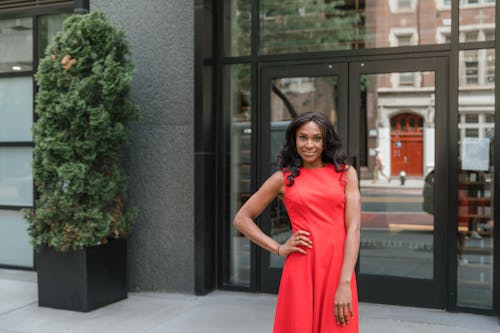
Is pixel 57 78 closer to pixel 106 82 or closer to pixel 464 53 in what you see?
pixel 106 82

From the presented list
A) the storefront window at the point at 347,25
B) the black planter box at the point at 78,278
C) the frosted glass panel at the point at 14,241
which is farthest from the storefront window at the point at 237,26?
the frosted glass panel at the point at 14,241

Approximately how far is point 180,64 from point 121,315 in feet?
9.00

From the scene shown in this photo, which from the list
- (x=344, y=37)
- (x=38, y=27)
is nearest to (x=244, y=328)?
(x=344, y=37)

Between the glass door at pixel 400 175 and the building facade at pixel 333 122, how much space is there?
1cm

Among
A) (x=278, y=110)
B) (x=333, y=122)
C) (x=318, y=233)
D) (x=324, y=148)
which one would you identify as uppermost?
(x=278, y=110)

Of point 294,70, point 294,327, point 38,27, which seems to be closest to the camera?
point 294,327

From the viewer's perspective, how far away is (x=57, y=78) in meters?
5.68

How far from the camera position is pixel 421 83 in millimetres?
5793

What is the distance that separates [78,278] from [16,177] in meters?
2.73

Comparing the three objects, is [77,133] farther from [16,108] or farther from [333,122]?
[333,122]

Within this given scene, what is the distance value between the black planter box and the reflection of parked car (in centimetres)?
326

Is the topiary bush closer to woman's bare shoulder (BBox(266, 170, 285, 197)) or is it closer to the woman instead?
woman's bare shoulder (BBox(266, 170, 285, 197))

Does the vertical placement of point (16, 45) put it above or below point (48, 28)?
below

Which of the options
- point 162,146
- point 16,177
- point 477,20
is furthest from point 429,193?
point 16,177
